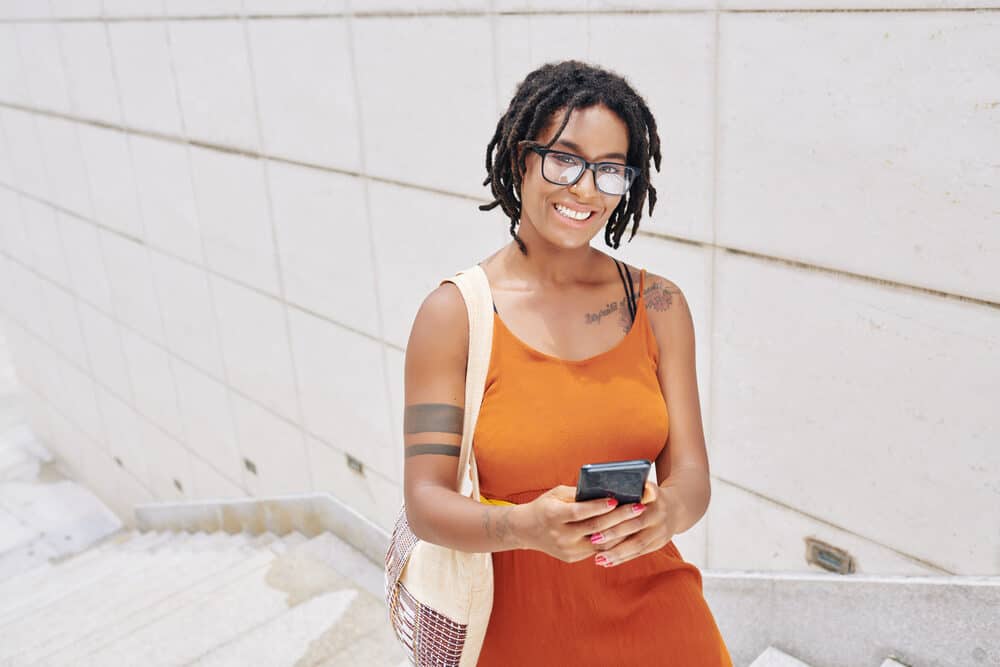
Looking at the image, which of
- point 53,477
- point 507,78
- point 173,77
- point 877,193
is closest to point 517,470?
point 877,193

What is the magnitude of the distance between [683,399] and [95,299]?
7182mm

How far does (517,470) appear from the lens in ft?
6.08

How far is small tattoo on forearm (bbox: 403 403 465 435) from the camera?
184 cm

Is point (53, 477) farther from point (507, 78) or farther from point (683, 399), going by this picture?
point (683, 399)

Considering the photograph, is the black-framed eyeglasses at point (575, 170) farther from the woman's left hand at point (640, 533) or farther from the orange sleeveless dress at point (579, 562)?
the woman's left hand at point (640, 533)

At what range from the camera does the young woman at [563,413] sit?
1.85 meters

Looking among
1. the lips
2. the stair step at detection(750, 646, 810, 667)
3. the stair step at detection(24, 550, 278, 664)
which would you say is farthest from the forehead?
the stair step at detection(24, 550, 278, 664)

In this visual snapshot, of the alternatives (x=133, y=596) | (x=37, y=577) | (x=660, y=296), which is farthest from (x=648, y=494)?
(x=37, y=577)

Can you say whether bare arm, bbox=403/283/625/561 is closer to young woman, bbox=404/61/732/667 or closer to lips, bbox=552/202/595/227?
young woman, bbox=404/61/732/667

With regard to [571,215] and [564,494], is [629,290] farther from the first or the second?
[564,494]

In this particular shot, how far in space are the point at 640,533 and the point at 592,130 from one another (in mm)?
796

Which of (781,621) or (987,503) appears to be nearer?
(987,503)

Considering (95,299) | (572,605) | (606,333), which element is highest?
(606,333)

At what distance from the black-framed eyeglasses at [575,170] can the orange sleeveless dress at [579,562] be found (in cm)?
32
